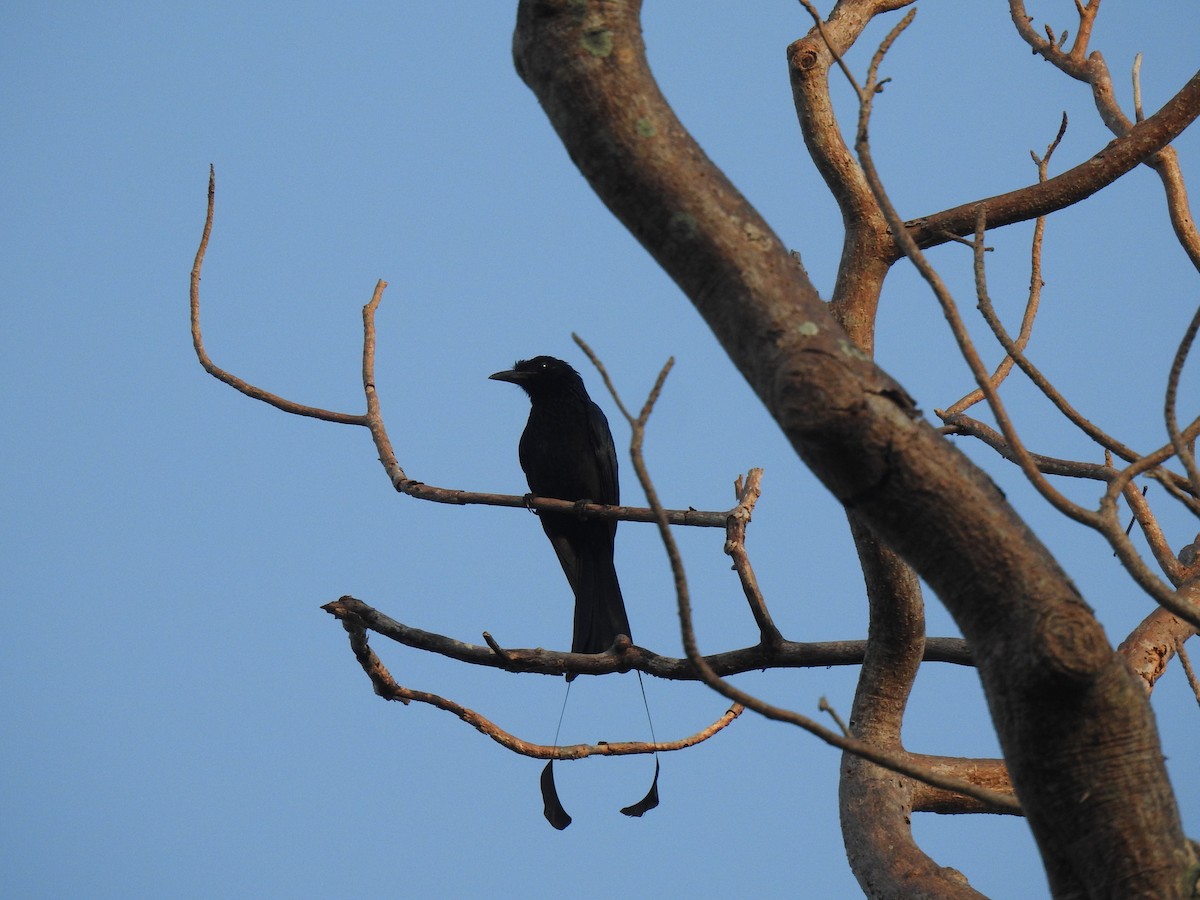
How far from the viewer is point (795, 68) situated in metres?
3.28

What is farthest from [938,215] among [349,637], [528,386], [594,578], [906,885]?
[528,386]

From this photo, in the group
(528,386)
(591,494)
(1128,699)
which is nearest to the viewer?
(1128,699)

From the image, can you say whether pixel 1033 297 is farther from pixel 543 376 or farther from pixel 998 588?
pixel 543 376

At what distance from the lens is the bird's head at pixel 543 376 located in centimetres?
764

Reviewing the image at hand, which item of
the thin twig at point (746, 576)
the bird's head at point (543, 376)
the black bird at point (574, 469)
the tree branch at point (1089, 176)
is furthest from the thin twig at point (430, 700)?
the bird's head at point (543, 376)

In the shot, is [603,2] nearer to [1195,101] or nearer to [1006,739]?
[1006,739]

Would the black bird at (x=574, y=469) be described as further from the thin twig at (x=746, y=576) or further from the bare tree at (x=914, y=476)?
the bare tree at (x=914, y=476)

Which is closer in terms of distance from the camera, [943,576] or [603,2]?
[943,576]

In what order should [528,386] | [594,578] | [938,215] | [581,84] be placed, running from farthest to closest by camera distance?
[528,386] < [594,578] < [938,215] < [581,84]

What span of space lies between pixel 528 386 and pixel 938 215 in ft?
15.9

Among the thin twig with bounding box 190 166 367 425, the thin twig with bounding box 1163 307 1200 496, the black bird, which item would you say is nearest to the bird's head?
the black bird

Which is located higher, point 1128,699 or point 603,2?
point 603,2

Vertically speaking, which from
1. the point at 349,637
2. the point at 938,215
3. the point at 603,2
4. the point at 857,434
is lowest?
the point at 857,434

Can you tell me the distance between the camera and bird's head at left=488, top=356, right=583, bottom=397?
25.1ft
